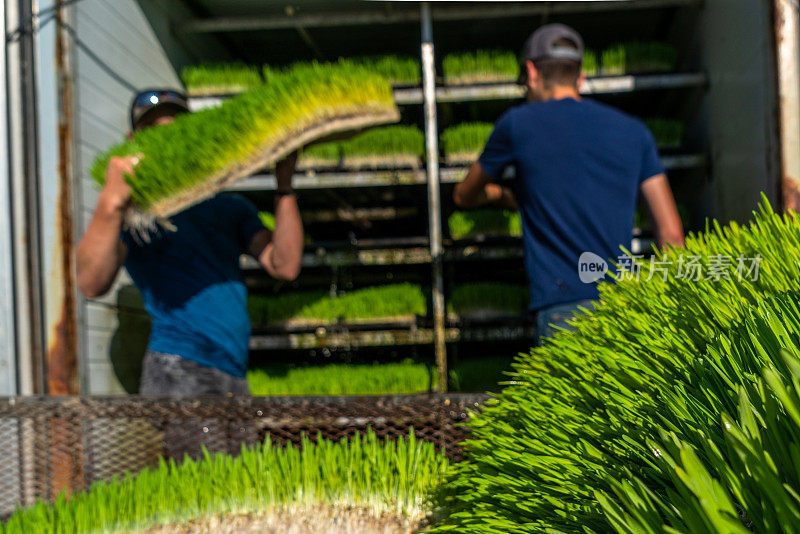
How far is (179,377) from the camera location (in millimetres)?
1493

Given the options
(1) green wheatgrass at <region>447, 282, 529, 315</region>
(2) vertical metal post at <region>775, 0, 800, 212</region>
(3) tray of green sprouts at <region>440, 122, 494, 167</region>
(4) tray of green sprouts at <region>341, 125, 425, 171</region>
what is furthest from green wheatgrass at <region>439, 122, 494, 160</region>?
(2) vertical metal post at <region>775, 0, 800, 212</region>

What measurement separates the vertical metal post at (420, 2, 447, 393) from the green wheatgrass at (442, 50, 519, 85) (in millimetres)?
110

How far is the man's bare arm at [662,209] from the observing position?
4.83 ft

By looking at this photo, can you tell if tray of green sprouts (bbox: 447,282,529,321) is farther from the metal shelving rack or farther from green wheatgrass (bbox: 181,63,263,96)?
green wheatgrass (bbox: 181,63,263,96)

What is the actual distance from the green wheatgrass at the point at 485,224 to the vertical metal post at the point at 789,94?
1.07 m

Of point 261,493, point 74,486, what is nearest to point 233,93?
point 74,486

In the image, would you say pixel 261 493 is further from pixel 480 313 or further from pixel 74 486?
pixel 480 313

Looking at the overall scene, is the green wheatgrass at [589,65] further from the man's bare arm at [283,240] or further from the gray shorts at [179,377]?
the gray shorts at [179,377]

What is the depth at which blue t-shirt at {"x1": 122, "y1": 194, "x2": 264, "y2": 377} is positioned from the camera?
1.52 meters

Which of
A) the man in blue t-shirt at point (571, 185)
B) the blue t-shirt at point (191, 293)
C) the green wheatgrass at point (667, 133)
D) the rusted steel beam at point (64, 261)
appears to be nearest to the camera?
the man in blue t-shirt at point (571, 185)

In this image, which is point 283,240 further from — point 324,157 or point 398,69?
point 398,69

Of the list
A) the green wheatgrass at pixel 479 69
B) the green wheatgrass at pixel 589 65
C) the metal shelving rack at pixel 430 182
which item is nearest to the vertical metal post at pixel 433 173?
the metal shelving rack at pixel 430 182

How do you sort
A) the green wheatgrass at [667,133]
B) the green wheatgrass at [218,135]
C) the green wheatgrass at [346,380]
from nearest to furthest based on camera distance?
the green wheatgrass at [218,135], the green wheatgrass at [346,380], the green wheatgrass at [667,133]

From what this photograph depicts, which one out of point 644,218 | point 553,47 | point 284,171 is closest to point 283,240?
point 284,171
